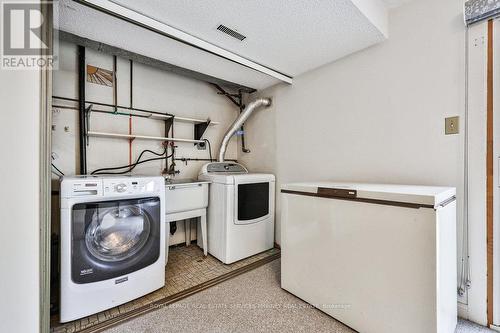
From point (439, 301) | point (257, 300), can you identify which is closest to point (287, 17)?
point (439, 301)

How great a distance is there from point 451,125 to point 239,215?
73.1 inches

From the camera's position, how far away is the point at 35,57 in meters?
0.99

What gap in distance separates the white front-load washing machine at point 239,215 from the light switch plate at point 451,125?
5.23 ft

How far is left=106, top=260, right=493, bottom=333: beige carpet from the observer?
1323 millimetres

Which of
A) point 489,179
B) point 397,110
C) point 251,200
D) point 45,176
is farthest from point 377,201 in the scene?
point 45,176

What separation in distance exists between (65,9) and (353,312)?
2.65 meters

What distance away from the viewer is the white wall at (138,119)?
1.95 metres

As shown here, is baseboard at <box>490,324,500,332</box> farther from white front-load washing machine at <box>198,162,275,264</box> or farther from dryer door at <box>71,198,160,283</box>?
dryer door at <box>71,198,160,283</box>

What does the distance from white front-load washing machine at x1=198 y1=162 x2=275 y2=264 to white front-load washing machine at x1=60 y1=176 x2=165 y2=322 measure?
0.65 m

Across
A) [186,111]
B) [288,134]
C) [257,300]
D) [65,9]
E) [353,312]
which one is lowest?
[257,300]

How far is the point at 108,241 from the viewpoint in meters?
1.52

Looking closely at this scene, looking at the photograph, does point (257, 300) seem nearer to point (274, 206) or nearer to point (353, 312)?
point (353, 312)

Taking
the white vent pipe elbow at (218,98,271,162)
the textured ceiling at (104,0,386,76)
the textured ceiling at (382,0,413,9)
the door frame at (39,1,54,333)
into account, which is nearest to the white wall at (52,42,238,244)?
the white vent pipe elbow at (218,98,271,162)

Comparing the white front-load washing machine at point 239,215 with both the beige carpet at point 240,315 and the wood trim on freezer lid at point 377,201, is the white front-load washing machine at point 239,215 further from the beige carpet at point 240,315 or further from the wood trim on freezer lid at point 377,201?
the wood trim on freezer lid at point 377,201
